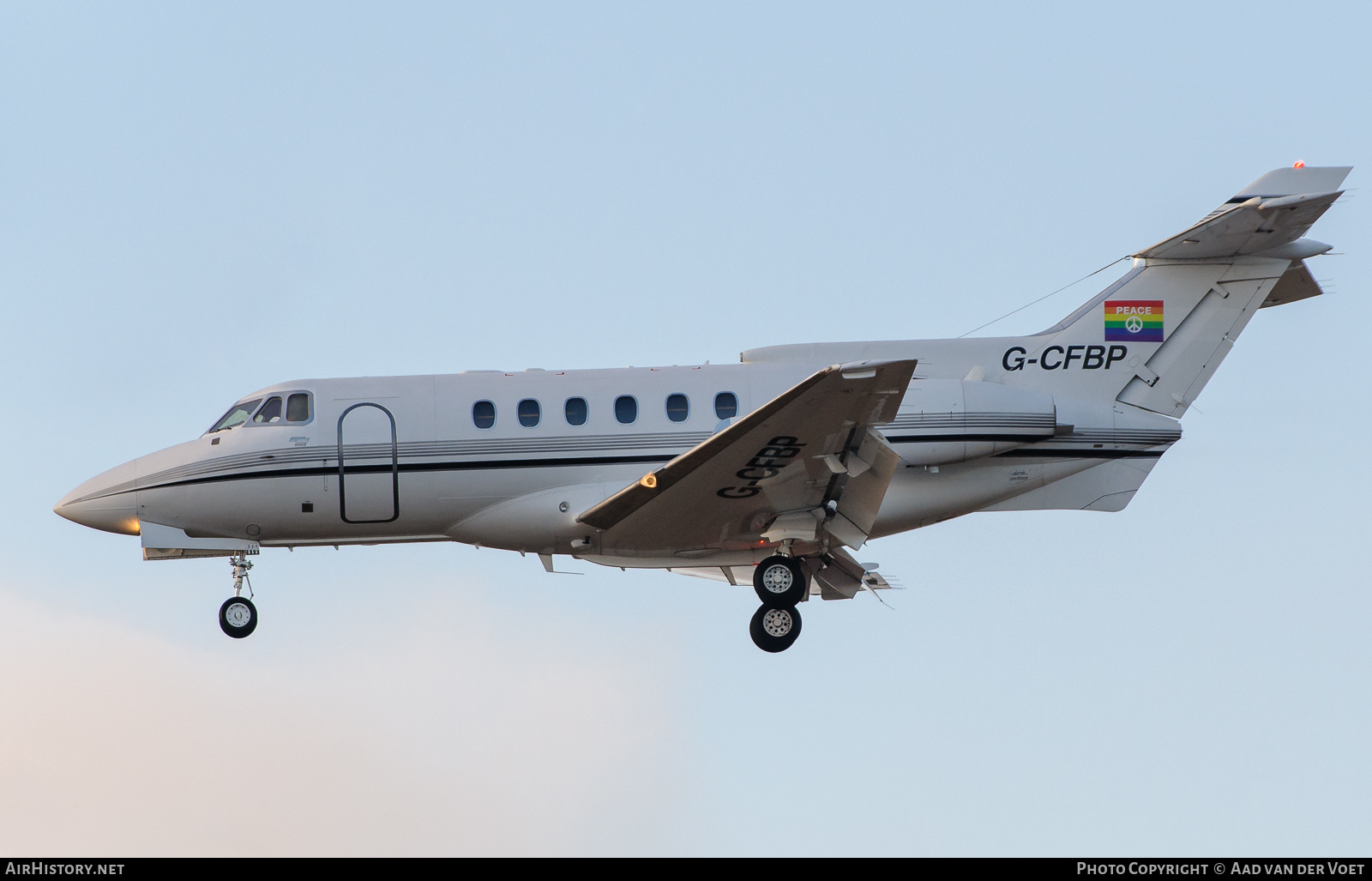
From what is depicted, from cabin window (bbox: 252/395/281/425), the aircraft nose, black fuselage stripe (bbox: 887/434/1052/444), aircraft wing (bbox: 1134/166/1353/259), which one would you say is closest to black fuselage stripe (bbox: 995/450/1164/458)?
black fuselage stripe (bbox: 887/434/1052/444)

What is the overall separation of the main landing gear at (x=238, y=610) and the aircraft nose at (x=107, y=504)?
156 cm

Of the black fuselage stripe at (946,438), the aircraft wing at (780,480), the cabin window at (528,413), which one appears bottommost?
the aircraft wing at (780,480)

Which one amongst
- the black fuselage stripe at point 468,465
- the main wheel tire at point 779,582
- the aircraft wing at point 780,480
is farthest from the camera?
the black fuselage stripe at point 468,465

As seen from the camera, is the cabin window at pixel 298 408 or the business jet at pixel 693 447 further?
the cabin window at pixel 298 408

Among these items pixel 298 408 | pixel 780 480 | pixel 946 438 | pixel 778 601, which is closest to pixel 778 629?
pixel 778 601

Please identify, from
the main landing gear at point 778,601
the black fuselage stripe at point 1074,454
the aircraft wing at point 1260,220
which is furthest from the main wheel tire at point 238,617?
the aircraft wing at point 1260,220

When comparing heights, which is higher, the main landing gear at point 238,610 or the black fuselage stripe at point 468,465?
the black fuselage stripe at point 468,465

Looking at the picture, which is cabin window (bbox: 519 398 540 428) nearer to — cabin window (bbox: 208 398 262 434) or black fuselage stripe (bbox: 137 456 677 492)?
black fuselage stripe (bbox: 137 456 677 492)

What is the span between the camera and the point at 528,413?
72.1 ft

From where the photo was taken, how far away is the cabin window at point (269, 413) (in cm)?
2236

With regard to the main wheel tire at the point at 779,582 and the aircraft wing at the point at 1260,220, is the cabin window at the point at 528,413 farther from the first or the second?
the aircraft wing at the point at 1260,220

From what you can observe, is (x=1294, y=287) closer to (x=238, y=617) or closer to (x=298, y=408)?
(x=298, y=408)

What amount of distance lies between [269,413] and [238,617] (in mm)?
2914
